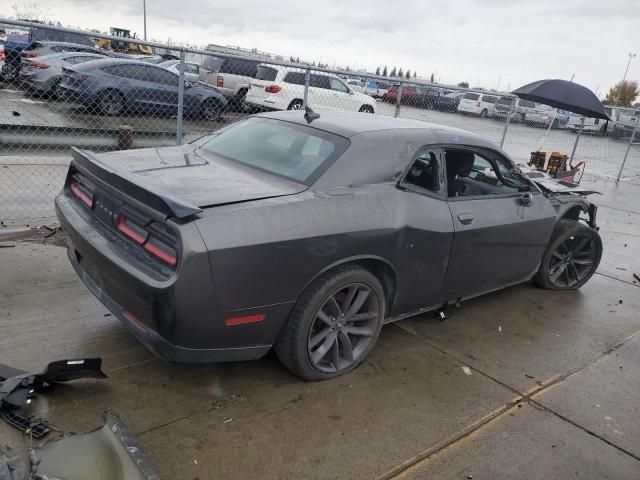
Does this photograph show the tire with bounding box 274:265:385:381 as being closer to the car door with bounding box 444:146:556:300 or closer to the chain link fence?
the car door with bounding box 444:146:556:300

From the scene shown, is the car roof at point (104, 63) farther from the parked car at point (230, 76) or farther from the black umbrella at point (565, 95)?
the black umbrella at point (565, 95)

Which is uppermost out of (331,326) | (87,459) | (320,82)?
(320,82)

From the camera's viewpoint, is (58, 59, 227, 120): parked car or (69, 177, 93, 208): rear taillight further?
(58, 59, 227, 120): parked car

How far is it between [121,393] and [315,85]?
43.5 ft

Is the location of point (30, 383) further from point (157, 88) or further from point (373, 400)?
point (157, 88)

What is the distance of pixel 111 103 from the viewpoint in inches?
447

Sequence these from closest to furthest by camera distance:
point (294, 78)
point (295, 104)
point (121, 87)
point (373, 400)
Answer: point (373, 400) < point (121, 87) < point (295, 104) < point (294, 78)

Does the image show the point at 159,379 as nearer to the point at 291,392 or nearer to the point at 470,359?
the point at 291,392

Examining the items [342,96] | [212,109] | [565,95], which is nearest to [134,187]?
[565,95]

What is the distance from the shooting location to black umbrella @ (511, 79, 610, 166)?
8.94 m

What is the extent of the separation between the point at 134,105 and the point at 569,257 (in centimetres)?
928

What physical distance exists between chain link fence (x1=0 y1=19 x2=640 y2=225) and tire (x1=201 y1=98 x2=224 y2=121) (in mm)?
25

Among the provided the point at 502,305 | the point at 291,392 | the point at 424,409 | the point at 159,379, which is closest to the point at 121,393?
the point at 159,379

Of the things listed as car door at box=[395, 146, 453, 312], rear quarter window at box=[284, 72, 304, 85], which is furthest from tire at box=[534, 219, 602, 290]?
rear quarter window at box=[284, 72, 304, 85]
